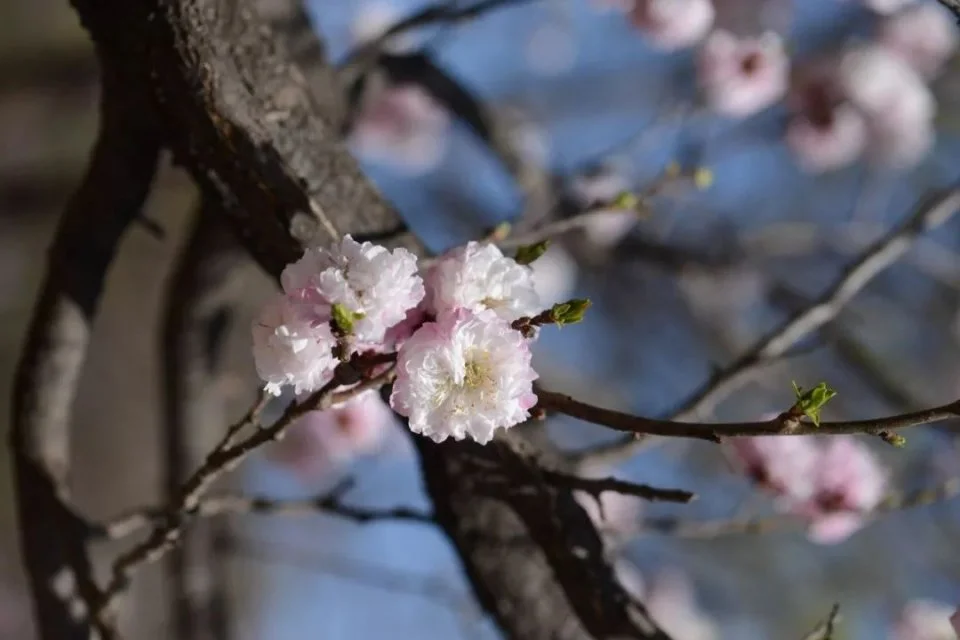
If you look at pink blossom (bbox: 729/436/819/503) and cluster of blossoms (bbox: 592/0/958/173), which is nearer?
pink blossom (bbox: 729/436/819/503)

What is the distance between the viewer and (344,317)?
0.37 metres

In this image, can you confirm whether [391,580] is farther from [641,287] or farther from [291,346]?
[641,287]

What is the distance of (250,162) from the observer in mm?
493

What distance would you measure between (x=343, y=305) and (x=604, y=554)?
0.25m

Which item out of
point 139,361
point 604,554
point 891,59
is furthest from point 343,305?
point 139,361

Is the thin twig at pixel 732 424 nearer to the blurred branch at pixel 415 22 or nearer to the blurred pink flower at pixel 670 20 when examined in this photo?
the blurred branch at pixel 415 22

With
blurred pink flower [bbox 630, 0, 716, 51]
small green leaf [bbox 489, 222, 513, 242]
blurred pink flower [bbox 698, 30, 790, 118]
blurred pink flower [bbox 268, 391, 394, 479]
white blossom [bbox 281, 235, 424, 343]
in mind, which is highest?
blurred pink flower [bbox 698, 30, 790, 118]

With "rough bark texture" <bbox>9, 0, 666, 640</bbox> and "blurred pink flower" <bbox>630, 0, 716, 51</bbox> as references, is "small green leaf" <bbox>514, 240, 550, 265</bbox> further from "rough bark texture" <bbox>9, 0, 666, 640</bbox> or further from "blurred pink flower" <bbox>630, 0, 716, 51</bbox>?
"blurred pink flower" <bbox>630, 0, 716, 51</bbox>

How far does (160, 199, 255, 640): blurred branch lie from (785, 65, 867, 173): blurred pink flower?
74cm

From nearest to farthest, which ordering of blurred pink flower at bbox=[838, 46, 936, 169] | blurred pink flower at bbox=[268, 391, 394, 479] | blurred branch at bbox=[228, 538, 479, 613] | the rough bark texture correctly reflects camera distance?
the rough bark texture
blurred branch at bbox=[228, 538, 479, 613]
blurred pink flower at bbox=[268, 391, 394, 479]
blurred pink flower at bbox=[838, 46, 936, 169]

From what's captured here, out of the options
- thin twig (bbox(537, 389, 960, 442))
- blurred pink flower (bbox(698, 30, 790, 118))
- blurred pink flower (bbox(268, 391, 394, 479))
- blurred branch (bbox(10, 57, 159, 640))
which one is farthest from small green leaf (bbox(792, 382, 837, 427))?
blurred pink flower (bbox(698, 30, 790, 118))

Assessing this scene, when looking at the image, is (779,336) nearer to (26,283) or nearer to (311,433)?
(311,433)

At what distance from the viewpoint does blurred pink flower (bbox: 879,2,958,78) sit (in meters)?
1.26

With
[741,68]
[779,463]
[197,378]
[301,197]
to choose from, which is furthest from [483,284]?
[741,68]
